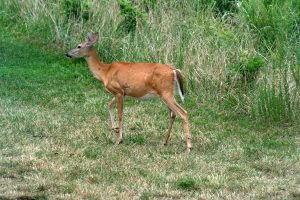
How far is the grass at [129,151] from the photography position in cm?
763

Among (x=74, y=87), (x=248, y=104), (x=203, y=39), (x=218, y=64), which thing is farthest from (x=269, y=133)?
(x=74, y=87)

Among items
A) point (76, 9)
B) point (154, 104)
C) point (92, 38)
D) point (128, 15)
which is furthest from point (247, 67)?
point (76, 9)

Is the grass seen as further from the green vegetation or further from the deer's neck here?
the deer's neck

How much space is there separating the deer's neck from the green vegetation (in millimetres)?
722

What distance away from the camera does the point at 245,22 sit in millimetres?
13070

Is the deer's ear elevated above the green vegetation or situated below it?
above

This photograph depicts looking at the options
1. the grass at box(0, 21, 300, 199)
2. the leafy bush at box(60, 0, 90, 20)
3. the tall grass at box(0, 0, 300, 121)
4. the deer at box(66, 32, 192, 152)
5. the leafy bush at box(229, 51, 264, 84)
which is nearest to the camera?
the grass at box(0, 21, 300, 199)

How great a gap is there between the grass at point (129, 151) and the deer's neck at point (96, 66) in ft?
2.37

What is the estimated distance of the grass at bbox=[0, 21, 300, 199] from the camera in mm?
7629

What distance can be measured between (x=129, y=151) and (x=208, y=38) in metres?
3.96

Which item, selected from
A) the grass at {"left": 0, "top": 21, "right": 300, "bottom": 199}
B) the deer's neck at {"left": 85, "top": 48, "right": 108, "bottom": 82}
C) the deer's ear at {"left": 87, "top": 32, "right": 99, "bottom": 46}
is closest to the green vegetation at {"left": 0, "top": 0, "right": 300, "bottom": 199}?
the grass at {"left": 0, "top": 21, "right": 300, "bottom": 199}

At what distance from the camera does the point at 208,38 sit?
12.5 m

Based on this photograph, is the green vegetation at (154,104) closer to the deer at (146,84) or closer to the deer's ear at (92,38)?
the deer at (146,84)

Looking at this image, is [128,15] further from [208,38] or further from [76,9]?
[208,38]
